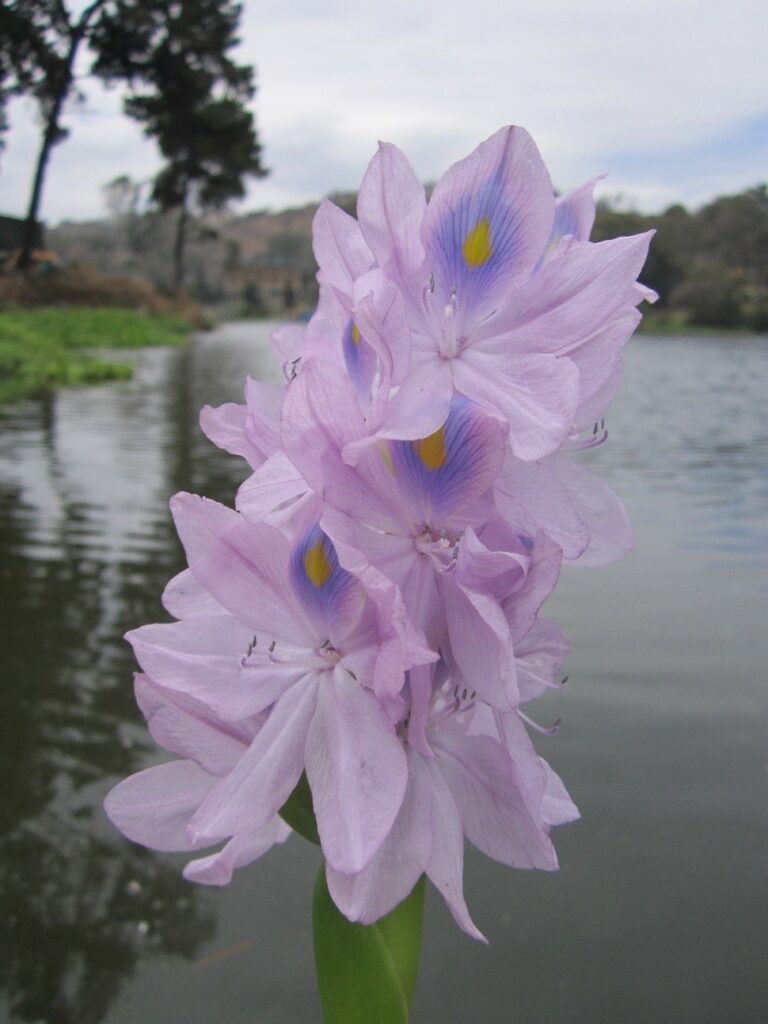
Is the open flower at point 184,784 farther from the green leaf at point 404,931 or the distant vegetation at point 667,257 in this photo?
the distant vegetation at point 667,257

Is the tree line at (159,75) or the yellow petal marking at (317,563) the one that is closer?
the yellow petal marking at (317,563)

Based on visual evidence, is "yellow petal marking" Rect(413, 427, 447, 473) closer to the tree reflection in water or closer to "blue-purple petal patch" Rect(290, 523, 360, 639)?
"blue-purple petal patch" Rect(290, 523, 360, 639)

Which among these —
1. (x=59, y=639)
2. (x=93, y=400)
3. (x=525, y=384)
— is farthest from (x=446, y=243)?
(x=93, y=400)

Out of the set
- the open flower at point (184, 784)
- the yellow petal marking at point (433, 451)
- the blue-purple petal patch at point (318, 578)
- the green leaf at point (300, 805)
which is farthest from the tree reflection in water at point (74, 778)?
the yellow petal marking at point (433, 451)

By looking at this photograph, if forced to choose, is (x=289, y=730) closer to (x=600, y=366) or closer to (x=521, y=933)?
(x=600, y=366)

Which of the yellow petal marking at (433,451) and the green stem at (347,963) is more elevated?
the yellow petal marking at (433,451)

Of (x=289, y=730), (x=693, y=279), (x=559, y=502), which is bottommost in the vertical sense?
(x=693, y=279)
